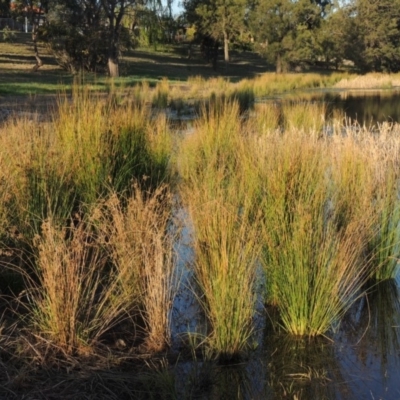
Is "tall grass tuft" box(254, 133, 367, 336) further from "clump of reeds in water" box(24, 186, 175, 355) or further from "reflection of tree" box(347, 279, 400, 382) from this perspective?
"clump of reeds in water" box(24, 186, 175, 355)

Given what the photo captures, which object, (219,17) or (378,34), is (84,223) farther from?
(378,34)

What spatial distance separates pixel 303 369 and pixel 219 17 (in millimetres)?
41216

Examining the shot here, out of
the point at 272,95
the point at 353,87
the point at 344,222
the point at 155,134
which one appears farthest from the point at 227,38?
the point at 344,222

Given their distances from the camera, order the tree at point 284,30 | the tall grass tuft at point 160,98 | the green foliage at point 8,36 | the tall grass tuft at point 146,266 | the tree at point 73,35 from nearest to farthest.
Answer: the tall grass tuft at point 146,266, the tall grass tuft at point 160,98, the tree at point 73,35, the green foliage at point 8,36, the tree at point 284,30

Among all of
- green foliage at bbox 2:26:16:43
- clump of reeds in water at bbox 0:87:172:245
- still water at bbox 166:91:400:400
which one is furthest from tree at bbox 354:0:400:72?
still water at bbox 166:91:400:400

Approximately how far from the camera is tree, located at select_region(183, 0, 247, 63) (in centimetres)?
4197

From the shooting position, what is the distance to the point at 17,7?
2833 cm

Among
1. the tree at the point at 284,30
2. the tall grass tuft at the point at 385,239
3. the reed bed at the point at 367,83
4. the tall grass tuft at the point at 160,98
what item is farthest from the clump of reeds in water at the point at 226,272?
the tree at the point at 284,30

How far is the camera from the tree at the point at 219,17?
42.0 meters

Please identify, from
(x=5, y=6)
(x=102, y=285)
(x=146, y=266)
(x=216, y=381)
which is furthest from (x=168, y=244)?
(x=5, y=6)

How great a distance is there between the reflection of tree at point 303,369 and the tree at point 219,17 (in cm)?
3974

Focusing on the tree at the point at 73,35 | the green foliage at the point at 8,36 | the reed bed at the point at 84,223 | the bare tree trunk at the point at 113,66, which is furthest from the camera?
the green foliage at the point at 8,36

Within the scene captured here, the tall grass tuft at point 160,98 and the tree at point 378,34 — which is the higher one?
the tree at point 378,34

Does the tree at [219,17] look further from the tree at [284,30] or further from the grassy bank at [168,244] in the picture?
the grassy bank at [168,244]
